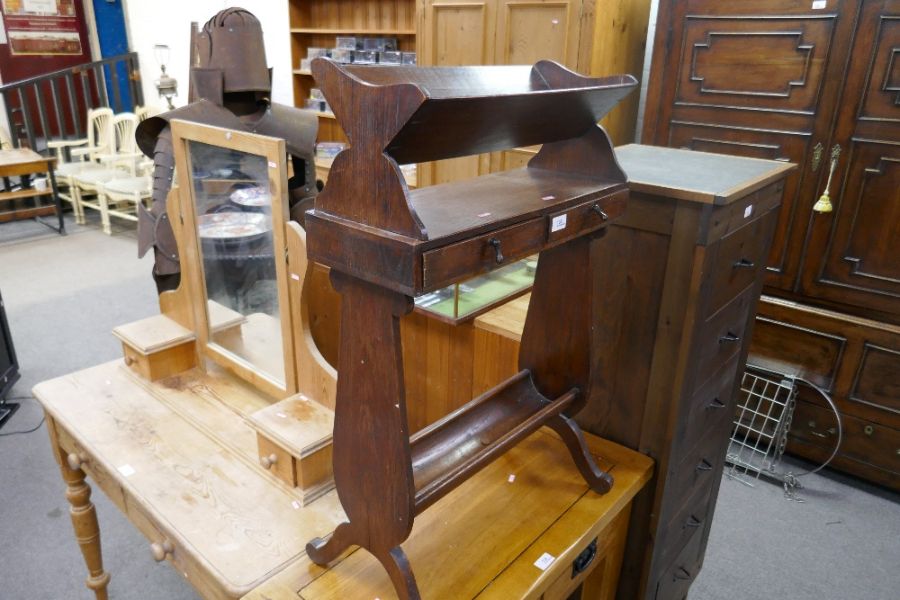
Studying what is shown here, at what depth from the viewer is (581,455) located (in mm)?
1344

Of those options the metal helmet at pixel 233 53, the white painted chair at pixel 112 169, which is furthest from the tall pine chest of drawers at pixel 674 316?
the white painted chair at pixel 112 169

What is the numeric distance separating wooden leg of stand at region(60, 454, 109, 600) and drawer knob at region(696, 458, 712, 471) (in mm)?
1537

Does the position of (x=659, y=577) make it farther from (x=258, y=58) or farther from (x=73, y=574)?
(x=258, y=58)

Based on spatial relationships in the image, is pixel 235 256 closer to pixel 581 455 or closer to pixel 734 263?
pixel 581 455

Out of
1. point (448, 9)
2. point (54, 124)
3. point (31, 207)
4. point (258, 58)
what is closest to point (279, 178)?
point (258, 58)

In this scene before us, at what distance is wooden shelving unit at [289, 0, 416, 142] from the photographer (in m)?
4.32

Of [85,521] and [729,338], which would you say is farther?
[85,521]

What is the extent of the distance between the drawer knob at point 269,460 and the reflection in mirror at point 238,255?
22cm

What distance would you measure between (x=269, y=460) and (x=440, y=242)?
2.69 ft

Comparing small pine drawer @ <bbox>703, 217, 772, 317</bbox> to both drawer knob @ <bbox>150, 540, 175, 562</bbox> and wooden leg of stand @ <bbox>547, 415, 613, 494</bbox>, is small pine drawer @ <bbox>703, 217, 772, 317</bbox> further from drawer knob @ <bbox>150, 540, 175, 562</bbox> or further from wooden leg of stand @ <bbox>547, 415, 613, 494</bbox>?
drawer knob @ <bbox>150, 540, 175, 562</bbox>

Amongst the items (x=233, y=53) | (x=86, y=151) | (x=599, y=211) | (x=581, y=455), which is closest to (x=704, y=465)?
(x=581, y=455)

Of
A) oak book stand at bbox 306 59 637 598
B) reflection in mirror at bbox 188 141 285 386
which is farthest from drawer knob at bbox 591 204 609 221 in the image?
reflection in mirror at bbox 188 141 285 386

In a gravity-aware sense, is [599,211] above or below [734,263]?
above

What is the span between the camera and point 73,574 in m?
2.13
